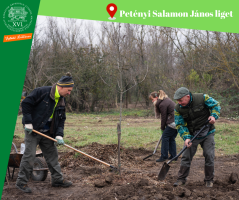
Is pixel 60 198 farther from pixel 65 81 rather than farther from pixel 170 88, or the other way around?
pixel 170 88

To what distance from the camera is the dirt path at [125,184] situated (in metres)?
3.62

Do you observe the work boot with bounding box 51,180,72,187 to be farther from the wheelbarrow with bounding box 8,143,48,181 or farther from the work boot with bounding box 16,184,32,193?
the work boot with bounding box 16,184,32,193

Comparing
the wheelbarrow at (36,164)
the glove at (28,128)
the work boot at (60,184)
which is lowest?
the work boot at (60,184)

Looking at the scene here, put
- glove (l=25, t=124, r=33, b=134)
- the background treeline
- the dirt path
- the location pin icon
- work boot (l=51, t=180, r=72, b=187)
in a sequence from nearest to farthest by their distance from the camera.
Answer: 1. the dirt path
2. glove (l=25, t=124, r=33, b=134)
3. work boot (l=51, t=180, r=72, b=187)
4. the location pin icon
5. the background treeline

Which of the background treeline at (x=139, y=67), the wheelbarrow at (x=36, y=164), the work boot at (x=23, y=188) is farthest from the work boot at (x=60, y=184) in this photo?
the background treeline at (x=139, y=67)

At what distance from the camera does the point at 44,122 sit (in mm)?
4043

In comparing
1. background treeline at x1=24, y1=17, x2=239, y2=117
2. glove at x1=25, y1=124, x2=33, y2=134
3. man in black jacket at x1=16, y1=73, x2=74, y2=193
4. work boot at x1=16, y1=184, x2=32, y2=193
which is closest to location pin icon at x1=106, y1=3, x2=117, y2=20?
man in black jacket at x1=16, y1=73, x2=74, y2=193

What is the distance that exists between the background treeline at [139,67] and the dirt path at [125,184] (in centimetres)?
1008

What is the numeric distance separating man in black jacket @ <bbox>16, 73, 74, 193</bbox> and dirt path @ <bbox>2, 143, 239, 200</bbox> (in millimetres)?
270

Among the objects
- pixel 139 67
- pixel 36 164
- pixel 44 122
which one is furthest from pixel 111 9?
pixel 139 67

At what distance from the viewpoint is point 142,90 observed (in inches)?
936

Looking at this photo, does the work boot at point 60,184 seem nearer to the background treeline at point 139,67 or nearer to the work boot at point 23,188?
the work boot at point 23,188

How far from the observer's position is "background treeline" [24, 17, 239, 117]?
1534 cm

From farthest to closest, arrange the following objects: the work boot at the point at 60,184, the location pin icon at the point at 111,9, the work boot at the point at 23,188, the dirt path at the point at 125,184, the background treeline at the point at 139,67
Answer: the background treeline at the point at 139,67 < the location pin icon at the point at 111,9 < the work boot at the point at 60,184 < the work boot at the point at 23,188 < the dirt path at the point at 125,184
